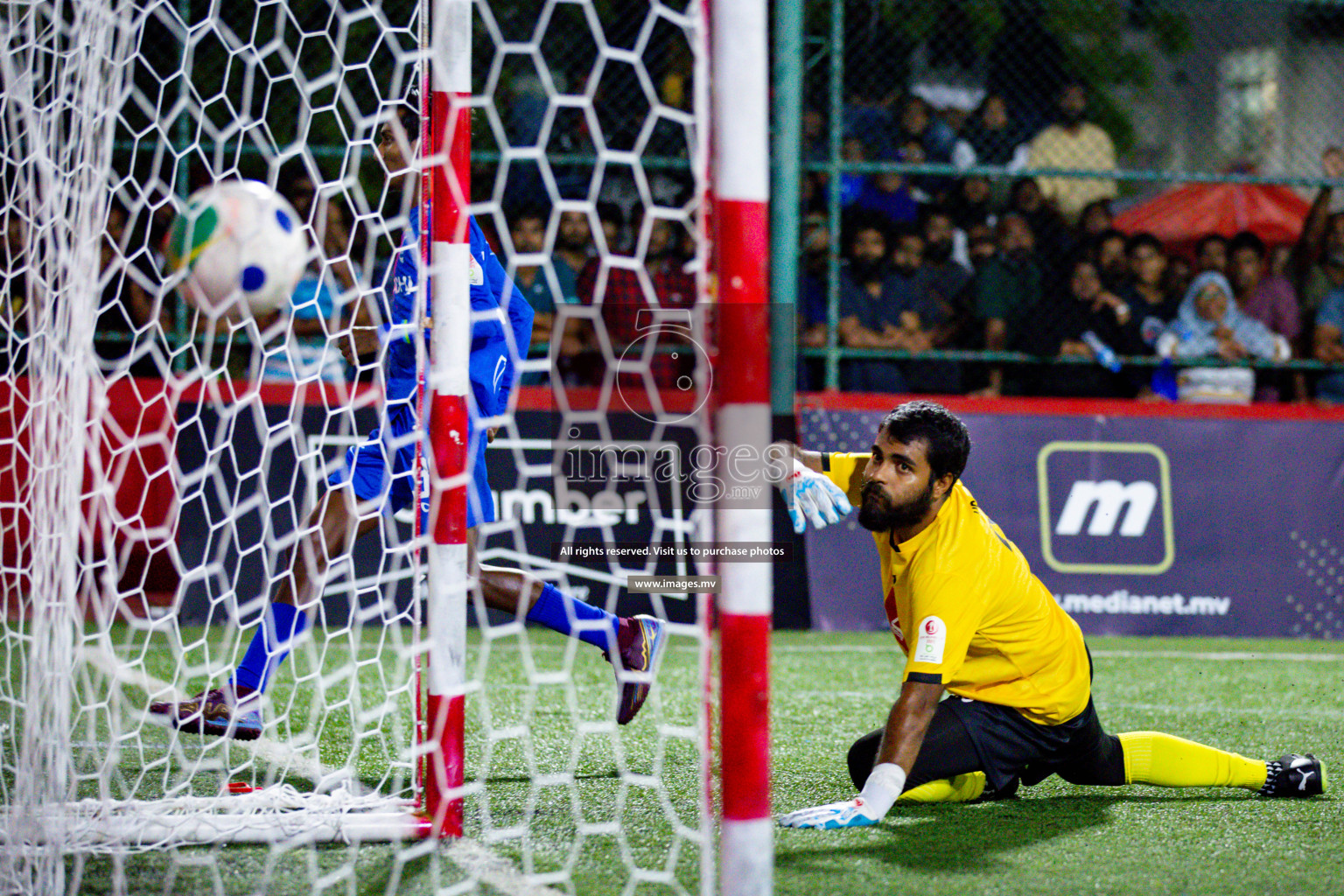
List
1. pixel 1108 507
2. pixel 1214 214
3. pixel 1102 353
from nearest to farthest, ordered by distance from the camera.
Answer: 1. pixel 1108 507
2. pixel 1102 353
3. pixel 1214 214

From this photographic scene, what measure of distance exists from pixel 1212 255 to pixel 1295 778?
5.49 meters

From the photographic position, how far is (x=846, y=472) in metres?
4.02

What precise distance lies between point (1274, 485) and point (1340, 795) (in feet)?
13.5

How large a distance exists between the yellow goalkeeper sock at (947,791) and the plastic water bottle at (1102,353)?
186 inches

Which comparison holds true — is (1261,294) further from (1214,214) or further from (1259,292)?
(1214,214)

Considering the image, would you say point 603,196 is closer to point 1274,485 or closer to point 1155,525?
point 1155,525

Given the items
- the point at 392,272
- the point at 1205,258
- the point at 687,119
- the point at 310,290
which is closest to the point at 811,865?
the point at 687,119

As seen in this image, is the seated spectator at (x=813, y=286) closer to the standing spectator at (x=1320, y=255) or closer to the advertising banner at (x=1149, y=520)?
the advertising banner at (x=1149, y=520)

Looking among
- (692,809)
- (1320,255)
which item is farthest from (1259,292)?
(692,809)

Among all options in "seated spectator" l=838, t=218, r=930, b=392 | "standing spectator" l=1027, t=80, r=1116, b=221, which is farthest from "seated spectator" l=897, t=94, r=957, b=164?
"seated spectator" l=838, t=218, r=930, b=392

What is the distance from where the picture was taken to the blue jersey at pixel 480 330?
380cm

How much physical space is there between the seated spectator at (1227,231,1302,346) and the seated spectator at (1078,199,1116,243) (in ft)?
2.67

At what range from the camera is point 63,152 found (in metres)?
3.21

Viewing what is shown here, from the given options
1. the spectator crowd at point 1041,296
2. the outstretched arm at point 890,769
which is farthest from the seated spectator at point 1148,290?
the outstretched arm at point 890,769
